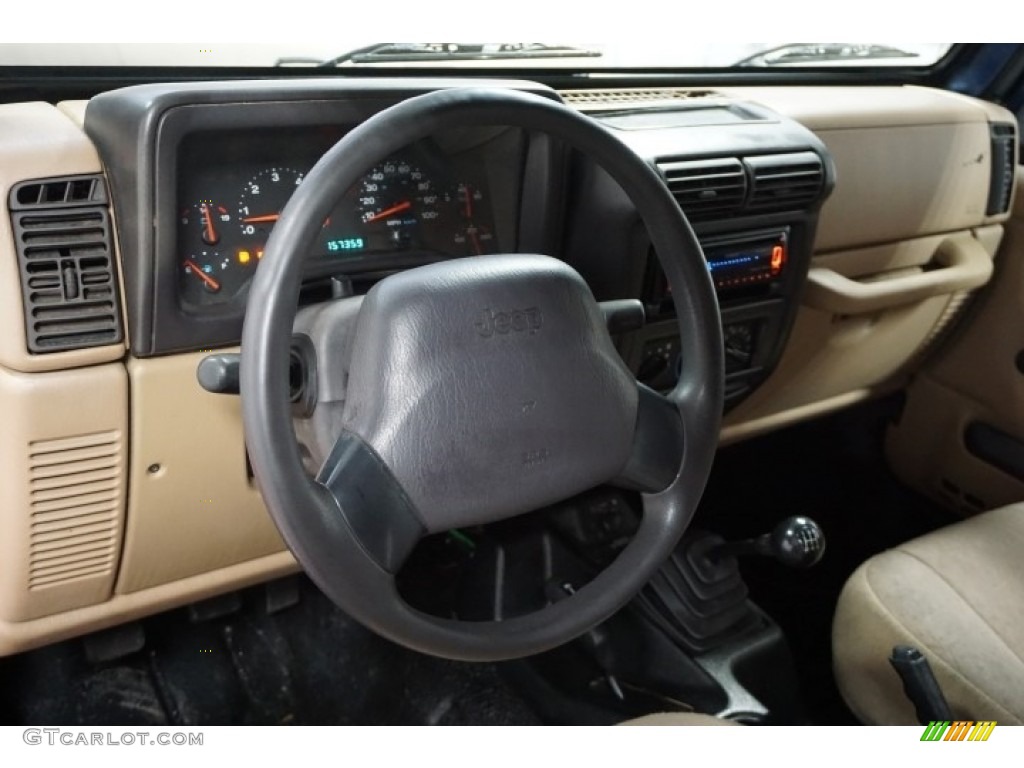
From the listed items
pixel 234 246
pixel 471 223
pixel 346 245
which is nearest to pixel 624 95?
pixel 471 223

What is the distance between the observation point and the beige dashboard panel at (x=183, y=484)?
1.10 metres

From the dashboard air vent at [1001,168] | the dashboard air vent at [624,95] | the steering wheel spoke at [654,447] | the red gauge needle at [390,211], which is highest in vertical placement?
the dashboard air vent at [624,95]

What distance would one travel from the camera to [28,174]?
3.12 ft

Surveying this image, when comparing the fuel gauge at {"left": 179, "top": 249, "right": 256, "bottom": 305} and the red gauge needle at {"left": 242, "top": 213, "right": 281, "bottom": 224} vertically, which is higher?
the red gauge needle at {"left": 242, "top": 213, "right": 281, "bottom": 224}

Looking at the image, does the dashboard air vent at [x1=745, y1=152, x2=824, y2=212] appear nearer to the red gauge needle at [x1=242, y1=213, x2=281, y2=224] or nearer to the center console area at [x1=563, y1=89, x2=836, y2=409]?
the center console area at [x1=563, y1=89, x2=836, y2=409]

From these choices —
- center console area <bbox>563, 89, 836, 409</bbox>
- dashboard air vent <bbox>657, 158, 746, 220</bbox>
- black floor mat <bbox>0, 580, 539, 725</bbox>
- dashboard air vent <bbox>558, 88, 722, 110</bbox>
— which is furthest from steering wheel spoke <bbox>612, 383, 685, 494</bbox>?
black floor mat <bbox>0, 580, 539, 725</bbox>

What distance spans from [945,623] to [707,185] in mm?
671

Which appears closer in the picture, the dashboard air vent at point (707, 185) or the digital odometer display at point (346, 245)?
the digital odometer display at point (346, 245)

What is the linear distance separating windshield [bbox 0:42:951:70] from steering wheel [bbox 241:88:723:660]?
1.74 feet

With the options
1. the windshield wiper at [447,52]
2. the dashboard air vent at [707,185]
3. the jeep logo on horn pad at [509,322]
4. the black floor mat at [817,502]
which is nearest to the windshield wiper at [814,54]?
the windshield wiper at [447,52]

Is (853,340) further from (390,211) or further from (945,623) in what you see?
(390,211)

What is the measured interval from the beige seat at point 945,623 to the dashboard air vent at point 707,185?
1.85 ft

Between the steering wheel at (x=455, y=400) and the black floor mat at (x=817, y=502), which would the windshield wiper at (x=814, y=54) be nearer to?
the black floor mat at (x=817, y=502)

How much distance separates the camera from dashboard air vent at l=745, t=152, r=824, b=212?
1428mm
